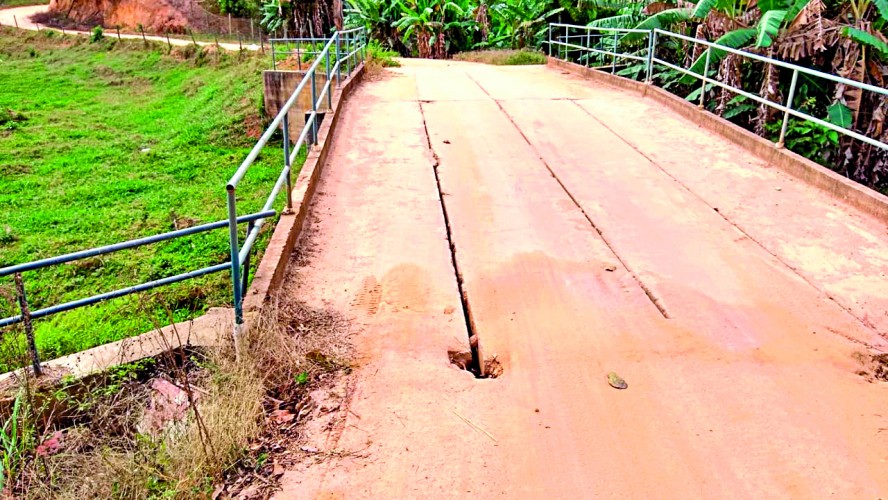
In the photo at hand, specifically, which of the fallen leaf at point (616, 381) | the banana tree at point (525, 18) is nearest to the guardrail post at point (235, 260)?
the fallen leaf at point (616, 381)

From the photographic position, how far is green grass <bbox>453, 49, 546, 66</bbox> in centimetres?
2158

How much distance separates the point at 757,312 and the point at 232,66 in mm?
31332

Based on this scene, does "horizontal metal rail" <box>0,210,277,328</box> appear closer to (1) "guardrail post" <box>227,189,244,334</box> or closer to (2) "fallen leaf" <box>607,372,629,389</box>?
(1) "guardrail post" <box>227,189,244,334</box>

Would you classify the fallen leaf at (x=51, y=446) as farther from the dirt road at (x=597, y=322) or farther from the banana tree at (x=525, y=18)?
the banana tree at (x=525, y=18)

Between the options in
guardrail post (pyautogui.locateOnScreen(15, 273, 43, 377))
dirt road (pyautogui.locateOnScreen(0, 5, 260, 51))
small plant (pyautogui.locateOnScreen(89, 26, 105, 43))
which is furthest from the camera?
small plant (pyautogui.locateOnScreen(89, 26, 105, 43))

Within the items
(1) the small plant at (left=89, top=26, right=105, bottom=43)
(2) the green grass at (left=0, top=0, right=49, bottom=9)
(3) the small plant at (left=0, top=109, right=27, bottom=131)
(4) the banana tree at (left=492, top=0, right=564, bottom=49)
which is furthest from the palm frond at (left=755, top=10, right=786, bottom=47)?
(2) the green grass at (left=0, top=0, right=49, bottom=9)

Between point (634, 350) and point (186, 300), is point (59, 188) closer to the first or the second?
point (186, 300)

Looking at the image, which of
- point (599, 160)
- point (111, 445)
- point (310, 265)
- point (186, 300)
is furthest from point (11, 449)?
point (599, 160)

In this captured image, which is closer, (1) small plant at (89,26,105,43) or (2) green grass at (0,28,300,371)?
(2) green grass at (0,28,300,371)

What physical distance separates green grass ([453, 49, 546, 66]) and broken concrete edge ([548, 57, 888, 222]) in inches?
360

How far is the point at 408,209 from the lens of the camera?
713cm

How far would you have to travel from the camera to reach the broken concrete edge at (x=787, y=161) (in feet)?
22.5

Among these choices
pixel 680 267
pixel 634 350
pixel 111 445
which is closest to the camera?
pixel 111 445

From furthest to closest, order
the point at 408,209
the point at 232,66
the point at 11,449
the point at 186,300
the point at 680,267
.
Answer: the point at 232,66 → the point at 186,300 → the point at 408,209 → the point at 680,267 → the point at 11,449
